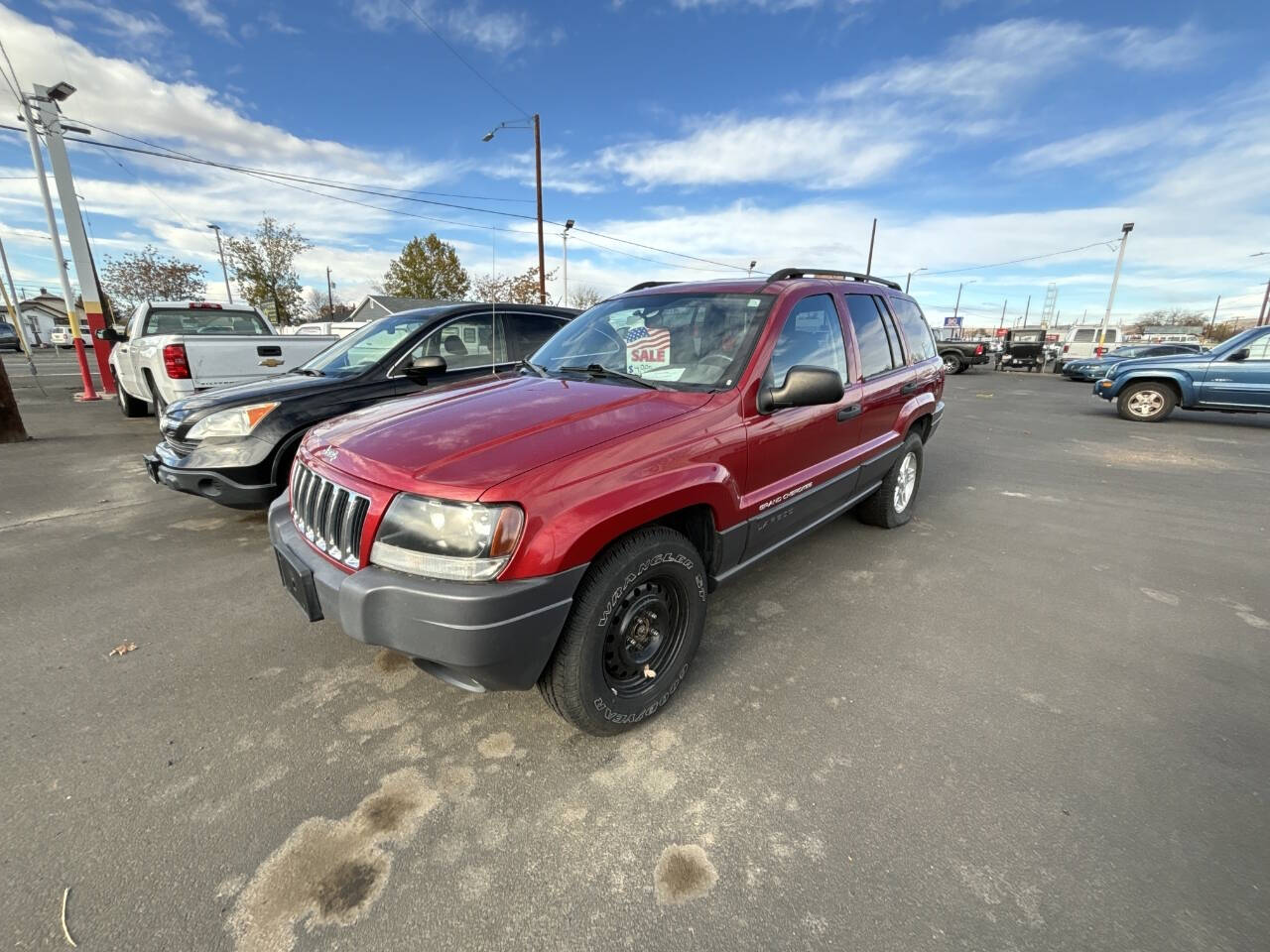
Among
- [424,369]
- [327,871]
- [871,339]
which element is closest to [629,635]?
[327,871]

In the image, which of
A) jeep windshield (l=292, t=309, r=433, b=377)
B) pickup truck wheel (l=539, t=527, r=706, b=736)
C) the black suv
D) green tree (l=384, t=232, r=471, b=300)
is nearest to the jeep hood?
pickup truck wheel (l=539, t=527, r=706, b=736)

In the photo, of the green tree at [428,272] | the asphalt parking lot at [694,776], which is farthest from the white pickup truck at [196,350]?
the green tree at [428,272]

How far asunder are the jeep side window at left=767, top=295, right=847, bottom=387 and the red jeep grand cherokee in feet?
0.05

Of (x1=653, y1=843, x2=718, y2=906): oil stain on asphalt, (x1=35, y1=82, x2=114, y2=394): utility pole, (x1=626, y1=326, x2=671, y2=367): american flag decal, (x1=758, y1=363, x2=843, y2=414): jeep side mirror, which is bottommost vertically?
(x1=653, y1=843, x2=718, y2=906): oil stain on asphalt

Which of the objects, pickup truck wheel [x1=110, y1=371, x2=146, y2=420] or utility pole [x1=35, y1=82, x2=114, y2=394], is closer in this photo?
pickup truck wheel [x1=110, y1=371, x2=146, y2=420]

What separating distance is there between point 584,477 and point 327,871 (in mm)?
1407

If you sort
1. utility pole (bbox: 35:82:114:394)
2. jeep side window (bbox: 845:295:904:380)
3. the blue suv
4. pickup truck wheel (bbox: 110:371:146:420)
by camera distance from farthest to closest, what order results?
utility pole (bbox: 35:82:114:394) < pickup truck wheel (bbox: 110:371:146:420) < the blue suv < jeep side window (bbox: 845:295:904:380)

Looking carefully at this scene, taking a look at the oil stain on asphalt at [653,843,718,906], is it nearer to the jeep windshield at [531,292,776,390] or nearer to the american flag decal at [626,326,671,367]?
the jeep windshield at [531,292,776,390]

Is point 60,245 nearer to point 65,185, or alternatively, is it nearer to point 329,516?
point 65,185

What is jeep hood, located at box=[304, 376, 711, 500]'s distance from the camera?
1.85 m

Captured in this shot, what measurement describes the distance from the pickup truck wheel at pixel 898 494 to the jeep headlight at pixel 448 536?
3.37 metres

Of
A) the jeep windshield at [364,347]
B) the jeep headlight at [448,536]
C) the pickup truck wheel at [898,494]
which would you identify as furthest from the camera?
the jeep windshield at [364,347]

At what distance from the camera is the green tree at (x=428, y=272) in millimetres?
44156

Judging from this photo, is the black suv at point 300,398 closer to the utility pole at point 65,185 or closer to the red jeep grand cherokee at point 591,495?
the red jeep grand cherokee at point 591,495
